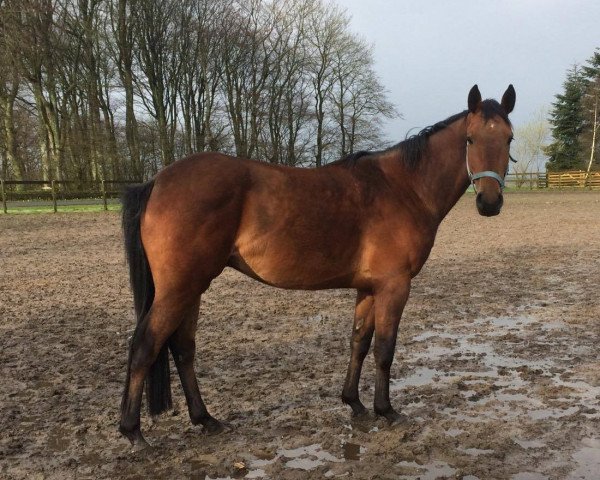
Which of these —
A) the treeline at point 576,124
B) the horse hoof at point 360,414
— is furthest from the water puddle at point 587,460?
the treeline at point 576,124

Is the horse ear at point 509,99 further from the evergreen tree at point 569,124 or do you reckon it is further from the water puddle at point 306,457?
the evergreen tree at point 569,124

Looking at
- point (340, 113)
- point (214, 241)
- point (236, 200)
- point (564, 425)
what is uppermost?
point (340, 113)

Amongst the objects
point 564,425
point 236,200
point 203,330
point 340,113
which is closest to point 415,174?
point 236,200

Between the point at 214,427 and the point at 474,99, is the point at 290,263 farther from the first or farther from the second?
the point at 474,99

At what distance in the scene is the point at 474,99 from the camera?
363 cm

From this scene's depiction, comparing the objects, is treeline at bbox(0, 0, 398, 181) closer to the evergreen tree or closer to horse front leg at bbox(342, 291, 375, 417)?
the evergreen tree

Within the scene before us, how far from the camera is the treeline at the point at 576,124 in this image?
151 ft

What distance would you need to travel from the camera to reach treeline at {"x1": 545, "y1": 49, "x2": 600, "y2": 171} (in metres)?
46.0

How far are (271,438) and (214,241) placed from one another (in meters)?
1.38

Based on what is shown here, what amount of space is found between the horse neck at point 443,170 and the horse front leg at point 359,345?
0.84 metres

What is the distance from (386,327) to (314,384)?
1.12 metres

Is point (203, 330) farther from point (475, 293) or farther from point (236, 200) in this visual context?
point (475, 293)

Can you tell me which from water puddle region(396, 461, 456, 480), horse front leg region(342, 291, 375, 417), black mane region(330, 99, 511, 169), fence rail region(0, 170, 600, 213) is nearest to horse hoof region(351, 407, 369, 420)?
horse front leg region(342, 291, 375, 417)

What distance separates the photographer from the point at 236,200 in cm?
334
